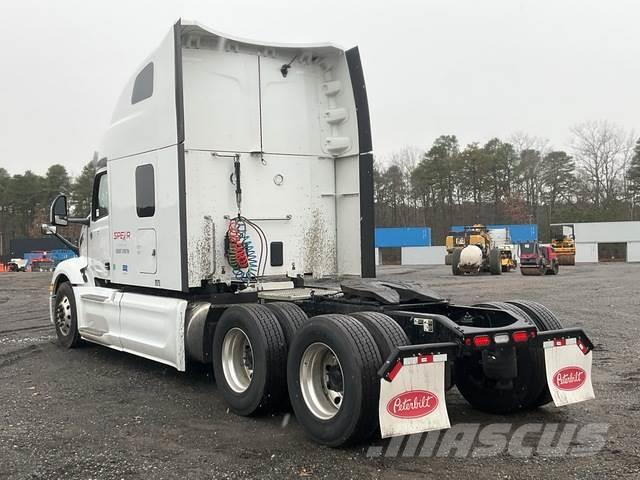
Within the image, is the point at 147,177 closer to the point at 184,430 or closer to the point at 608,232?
the point at 184,430

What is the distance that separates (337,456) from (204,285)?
3199 mm

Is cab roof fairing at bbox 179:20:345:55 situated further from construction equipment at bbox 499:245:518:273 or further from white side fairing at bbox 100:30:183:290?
construction equipment at bbox 499:245:518:273

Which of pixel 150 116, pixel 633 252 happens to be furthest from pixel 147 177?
pixel 633 252

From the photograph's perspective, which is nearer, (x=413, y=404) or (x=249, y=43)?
(x=413, y=404)

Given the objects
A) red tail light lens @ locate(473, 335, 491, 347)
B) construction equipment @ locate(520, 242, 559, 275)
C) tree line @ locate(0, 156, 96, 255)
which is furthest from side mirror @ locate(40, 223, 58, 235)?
tree line @ locate(0, 156, 96, 255)

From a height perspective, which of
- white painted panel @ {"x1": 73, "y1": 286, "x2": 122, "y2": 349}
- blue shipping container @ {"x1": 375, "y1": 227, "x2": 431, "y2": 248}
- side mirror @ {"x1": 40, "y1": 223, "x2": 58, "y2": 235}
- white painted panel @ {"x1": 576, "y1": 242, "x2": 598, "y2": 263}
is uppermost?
side mirror @ {"x1": 40, "y1": 223, "x2": 58, "y2": 235}

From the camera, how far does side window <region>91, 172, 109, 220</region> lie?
908 cm

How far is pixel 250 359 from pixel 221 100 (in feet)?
10.4

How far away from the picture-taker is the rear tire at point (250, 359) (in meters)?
5.90

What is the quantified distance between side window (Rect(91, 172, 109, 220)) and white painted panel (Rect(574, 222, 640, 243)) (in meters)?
52.5

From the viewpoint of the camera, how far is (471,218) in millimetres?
69375

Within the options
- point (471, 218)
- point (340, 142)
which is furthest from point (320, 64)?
point (471, 218)

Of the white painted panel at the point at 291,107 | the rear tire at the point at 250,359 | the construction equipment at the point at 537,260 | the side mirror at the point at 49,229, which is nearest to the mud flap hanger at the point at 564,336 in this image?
the rear tire at the point at 250,359

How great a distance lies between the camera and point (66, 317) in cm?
996
